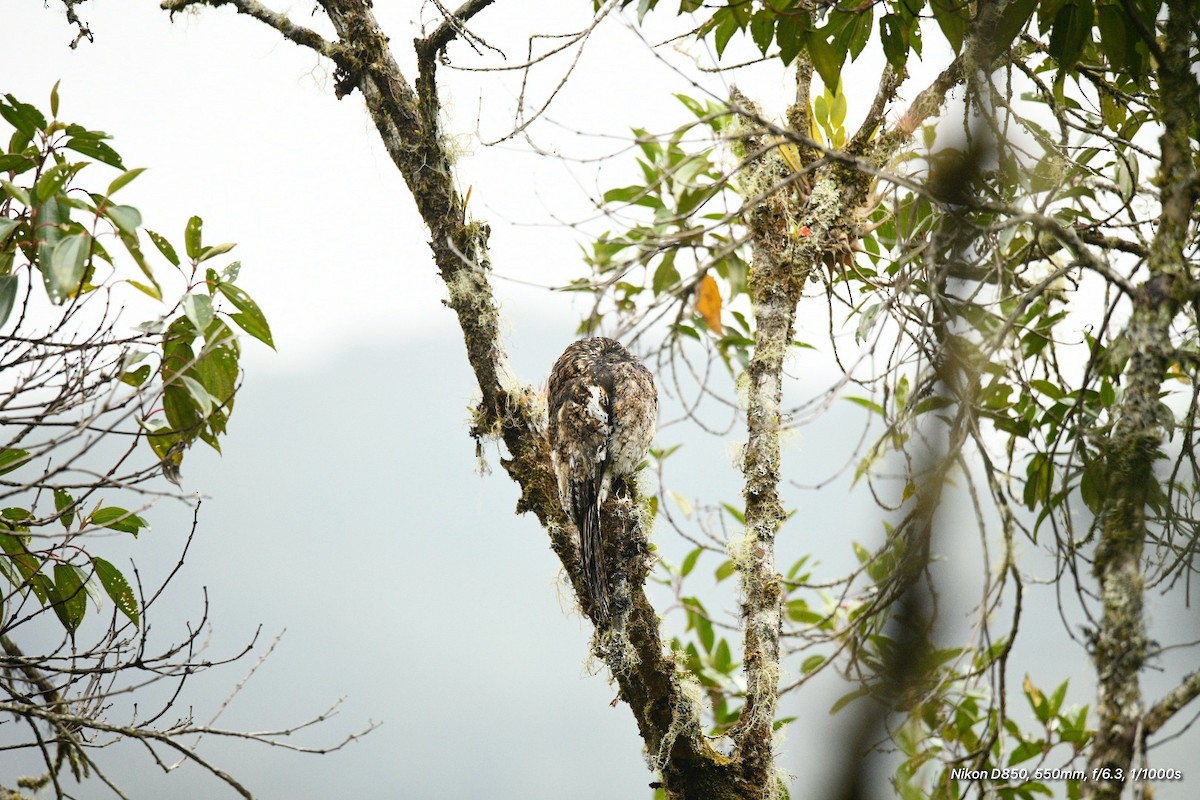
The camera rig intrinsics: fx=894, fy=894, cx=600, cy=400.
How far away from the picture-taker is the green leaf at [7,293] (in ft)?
5.62

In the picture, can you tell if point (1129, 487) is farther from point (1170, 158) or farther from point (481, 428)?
point (481, 428)

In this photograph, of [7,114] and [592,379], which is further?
Answer: [592,379]

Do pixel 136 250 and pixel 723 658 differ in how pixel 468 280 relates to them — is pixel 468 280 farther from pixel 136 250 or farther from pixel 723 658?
pixel 723 658

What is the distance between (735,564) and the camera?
8.20 ft

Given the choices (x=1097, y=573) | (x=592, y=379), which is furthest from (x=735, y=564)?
(x=1097, y=573)

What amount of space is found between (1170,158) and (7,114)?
2161mm

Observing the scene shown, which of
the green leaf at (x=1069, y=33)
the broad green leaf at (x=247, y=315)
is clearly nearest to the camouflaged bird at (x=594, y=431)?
the broad green leaf at (x=247, y=315)

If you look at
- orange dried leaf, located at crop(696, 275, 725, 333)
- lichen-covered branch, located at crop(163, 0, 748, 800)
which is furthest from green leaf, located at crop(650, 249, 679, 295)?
lichen-covered branch, located at crop(163, 0, 748, 800)

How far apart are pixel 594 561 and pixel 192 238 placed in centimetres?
129

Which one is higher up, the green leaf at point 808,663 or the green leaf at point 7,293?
the green leaf at point 7,293

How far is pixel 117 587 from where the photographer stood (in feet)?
7.04

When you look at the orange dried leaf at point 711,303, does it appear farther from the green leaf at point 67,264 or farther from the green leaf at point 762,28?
the green leaf at point 67,264

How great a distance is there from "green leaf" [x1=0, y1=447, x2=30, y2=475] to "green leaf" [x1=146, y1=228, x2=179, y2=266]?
52 centimetres

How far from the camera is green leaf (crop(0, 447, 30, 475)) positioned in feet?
6.26
